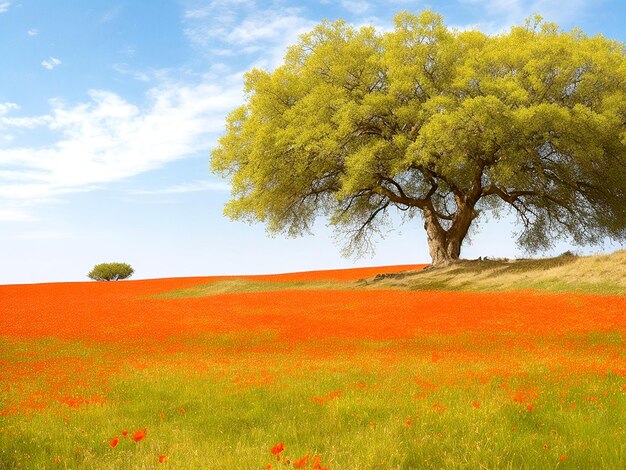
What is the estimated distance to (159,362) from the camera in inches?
599

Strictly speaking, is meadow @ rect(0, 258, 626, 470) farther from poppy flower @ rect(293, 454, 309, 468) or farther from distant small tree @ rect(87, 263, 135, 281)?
distant small tree @ rect(87, 263, 135, 281)

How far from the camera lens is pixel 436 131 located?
38.1m

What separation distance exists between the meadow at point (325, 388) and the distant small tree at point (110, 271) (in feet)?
150

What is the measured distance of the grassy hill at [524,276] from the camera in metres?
33.2

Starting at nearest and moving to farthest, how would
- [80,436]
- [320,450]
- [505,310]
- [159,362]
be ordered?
[320,450]
[80,436]
[159,362]
[505,310]

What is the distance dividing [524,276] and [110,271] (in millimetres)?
49946

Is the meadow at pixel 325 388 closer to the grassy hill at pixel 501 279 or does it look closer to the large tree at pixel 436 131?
the grassy hill at pixel 501 279

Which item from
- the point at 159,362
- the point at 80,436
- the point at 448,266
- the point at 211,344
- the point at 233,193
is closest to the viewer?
the point at 80,436

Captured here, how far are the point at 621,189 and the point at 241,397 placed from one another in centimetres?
4200

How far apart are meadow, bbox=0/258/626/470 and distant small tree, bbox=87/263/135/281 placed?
45.7 metres

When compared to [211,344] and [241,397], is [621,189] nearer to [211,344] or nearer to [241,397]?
[211,344]

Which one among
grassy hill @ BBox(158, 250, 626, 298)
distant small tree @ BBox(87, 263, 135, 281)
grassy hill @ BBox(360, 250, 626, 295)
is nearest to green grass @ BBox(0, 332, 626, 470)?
grassy hill @ BBox(360, 250, 626, 295)

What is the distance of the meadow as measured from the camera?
24.6 ft

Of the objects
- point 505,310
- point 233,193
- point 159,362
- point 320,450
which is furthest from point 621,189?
point 320,450
